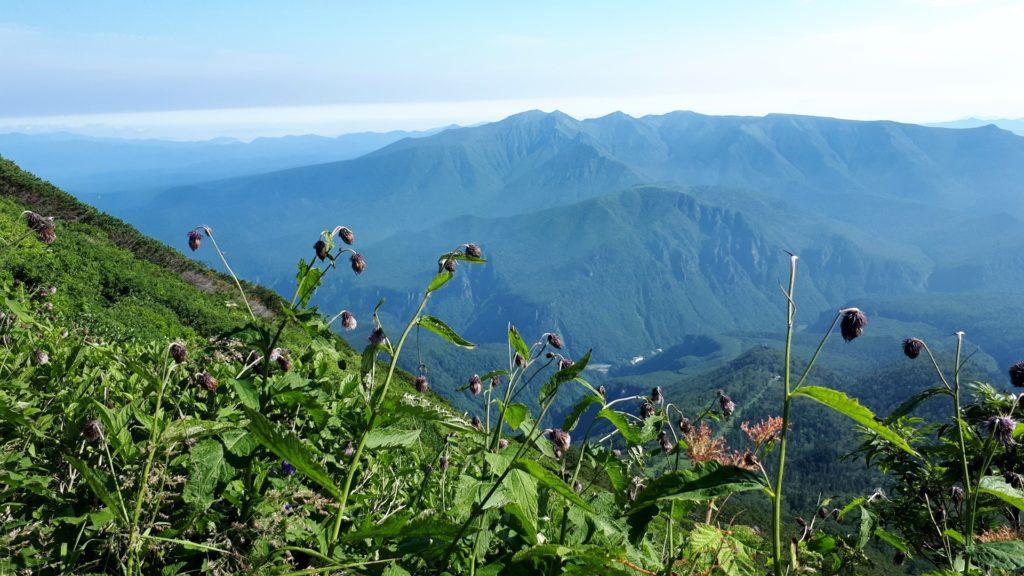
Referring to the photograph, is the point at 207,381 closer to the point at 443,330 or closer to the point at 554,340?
the point at 443,330

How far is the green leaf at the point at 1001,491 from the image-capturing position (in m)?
1.80

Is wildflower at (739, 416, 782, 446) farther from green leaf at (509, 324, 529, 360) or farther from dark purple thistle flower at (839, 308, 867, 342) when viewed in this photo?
green leaf at (509, 324, 529, 360)

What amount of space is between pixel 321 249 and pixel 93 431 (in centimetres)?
108

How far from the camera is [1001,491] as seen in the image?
1.87 metres

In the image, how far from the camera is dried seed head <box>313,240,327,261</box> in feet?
8.13

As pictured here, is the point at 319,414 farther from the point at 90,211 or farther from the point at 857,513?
the point at 90,211

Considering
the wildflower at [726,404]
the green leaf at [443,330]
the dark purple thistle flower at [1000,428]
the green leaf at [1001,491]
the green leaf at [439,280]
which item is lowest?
the wildflower at [726,404]

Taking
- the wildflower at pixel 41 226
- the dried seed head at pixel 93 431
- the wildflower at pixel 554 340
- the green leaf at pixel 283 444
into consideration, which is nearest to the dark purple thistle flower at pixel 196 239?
the wildflower at pixel 41 226

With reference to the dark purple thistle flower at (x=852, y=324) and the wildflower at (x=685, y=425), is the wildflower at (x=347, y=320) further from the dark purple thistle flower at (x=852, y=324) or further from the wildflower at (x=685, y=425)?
the dark purple thistle flower at (x=852, y=324)

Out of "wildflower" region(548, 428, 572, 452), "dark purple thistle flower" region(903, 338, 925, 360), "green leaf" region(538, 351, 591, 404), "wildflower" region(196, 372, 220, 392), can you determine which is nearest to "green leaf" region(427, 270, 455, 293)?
"green leaf" region(538, 351, 591, 404)

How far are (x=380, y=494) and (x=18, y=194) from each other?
31.0 meters

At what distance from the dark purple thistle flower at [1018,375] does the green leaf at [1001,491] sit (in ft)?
3.95

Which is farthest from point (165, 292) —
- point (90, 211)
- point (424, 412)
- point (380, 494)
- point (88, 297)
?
point (424, 412)

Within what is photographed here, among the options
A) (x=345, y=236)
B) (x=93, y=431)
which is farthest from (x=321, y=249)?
(x=93, y=431)
